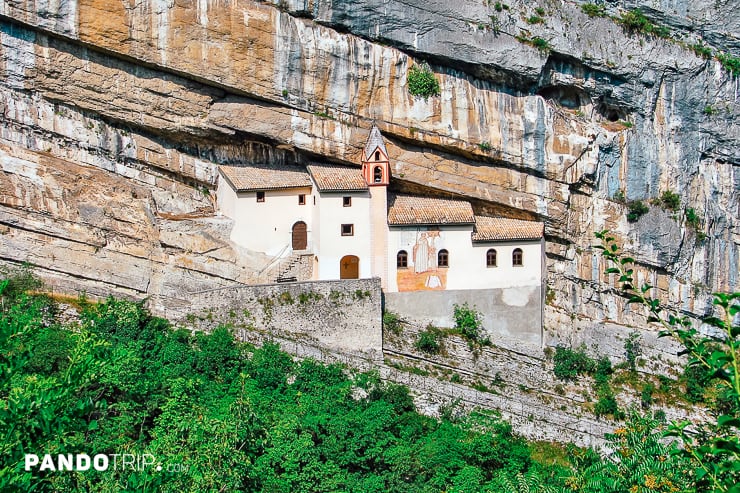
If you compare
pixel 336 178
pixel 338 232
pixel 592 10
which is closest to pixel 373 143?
pixel 336 178

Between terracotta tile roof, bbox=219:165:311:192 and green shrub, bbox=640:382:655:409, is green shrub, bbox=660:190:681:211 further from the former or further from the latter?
terracotta tile roof, bbox=219:165:311:192

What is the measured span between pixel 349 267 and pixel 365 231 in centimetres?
150

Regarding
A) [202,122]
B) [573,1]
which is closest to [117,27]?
[202,122]

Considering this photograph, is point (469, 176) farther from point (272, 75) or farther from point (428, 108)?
point (272, 75)

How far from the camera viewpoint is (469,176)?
34.0 metres

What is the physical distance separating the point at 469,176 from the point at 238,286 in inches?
400

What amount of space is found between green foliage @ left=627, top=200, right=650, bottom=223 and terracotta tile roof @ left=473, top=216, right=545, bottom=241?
3.52 meters

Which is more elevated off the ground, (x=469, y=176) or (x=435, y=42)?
(x=435, y=42)

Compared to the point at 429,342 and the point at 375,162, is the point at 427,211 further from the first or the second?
the point at 429,342

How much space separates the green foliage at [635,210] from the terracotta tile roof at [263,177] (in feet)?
41.7

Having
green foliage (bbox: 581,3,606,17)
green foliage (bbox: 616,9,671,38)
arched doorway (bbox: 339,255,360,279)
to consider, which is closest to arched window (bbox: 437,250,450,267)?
arched doorway (bbox: 339,255,360,279)

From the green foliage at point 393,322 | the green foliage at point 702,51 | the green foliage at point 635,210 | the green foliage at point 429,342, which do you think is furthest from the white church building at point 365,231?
the green foliage at point 702,51

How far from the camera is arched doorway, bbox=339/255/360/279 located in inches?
1304

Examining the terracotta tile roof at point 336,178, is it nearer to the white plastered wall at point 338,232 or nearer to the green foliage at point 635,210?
the white plastered wall at point 338,232
